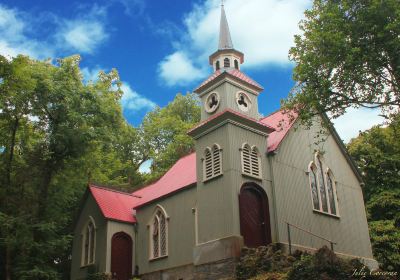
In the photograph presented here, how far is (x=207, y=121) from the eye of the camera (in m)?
22.0

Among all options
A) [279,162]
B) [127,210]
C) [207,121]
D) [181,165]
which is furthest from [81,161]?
[279,162]

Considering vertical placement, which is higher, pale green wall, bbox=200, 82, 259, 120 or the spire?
the spire

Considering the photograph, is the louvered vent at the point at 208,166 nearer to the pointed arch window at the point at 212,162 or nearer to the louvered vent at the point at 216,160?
the pointed arch window at the point at 212,162

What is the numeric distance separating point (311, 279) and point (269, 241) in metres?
5.86

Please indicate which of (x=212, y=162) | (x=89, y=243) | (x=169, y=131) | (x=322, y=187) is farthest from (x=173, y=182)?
(x=169, y=131)

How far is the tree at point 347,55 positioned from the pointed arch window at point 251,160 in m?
3.26

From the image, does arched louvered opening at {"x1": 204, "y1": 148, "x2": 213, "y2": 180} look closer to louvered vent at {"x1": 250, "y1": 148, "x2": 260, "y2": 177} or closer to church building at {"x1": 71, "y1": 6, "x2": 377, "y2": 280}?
church building at {"x1": 71, "y1": 6, "x2": 377, "y2": 280}

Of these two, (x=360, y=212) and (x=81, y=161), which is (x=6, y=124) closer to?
(x=81, y=161)

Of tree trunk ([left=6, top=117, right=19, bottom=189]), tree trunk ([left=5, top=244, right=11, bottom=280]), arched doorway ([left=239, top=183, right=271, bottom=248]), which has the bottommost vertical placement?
tree trunk ([left=5, top=244, right=11, bottom=280])

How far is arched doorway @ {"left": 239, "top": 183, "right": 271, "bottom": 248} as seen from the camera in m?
20.3

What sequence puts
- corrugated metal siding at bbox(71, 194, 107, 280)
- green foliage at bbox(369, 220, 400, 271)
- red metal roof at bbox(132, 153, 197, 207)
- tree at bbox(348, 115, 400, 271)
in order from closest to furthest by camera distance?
red metal roof at bbox(132, 153, 197, 207) → corrugated metal siding at bbox(71, 194, 107, 280) → green foliage at bbox(369, 220, 400, 271) → tree at bbox(348, 115, 400, 271)

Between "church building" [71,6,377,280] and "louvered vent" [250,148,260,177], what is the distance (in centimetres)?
5

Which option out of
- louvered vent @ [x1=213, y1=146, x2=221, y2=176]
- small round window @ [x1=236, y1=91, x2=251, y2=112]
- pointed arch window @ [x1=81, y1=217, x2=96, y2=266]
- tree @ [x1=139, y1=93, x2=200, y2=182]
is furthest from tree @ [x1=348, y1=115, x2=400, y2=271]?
pointed arch window @ [x1=81, y1=217, x2=96, y2=266]

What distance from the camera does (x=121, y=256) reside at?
25859 mm
